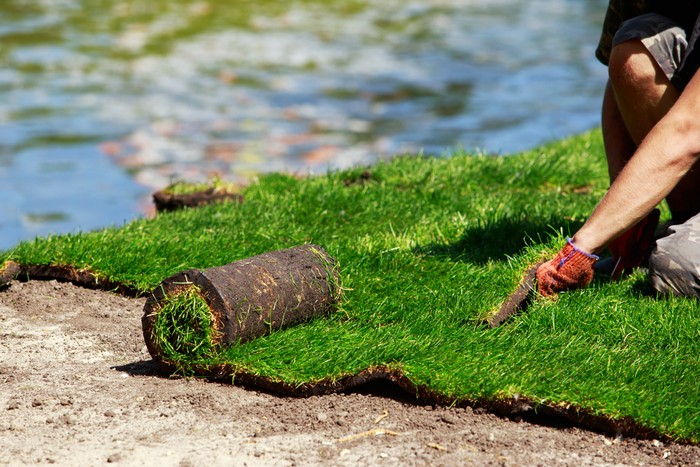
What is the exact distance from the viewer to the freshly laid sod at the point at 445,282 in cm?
374

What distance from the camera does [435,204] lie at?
6418 mm

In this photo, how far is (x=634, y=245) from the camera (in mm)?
4805

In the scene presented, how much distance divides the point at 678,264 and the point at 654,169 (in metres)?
0.46

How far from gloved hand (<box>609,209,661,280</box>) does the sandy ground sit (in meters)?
1.40

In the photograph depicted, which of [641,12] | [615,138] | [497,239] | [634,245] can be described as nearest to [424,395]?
[634,245]

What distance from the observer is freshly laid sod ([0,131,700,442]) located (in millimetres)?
3742

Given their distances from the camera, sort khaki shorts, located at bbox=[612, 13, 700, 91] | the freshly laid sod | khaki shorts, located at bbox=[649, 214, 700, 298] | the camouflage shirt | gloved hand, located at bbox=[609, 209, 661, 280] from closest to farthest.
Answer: the freshly laid sod
khaki shorts, located at bbox=[649, 214, 700, 298]
khaki shorts, located at bbox=[612, 13, 700, 91]
gloved hand, located at bbox=[609, 209, 661, 280]
the camouflage shirt

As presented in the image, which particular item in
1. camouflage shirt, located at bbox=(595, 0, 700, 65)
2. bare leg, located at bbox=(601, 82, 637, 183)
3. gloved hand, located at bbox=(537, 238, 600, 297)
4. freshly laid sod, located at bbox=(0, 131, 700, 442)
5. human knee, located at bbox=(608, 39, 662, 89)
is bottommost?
freshly laid sod, located at bbox=(0, 131, 700, 442)

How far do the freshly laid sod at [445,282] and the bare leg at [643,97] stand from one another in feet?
1.76

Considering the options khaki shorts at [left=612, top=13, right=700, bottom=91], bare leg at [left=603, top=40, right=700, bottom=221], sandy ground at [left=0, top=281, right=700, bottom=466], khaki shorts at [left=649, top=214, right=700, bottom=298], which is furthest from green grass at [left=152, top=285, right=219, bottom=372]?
khaki shorts at [left=612, top=13, right=700, bottom=91]

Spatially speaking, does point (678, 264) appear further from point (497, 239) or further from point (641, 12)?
point (641, 12)

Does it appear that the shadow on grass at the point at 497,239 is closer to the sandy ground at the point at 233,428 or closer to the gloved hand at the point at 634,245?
the gloved hand at the point at 634,245

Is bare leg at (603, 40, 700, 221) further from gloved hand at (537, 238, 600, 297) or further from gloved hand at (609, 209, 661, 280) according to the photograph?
gloved hand at (537, 238, 600, 297)

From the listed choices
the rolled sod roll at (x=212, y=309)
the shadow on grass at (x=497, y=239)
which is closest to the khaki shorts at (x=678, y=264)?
the shadow on grass at (x=497, y=239)
